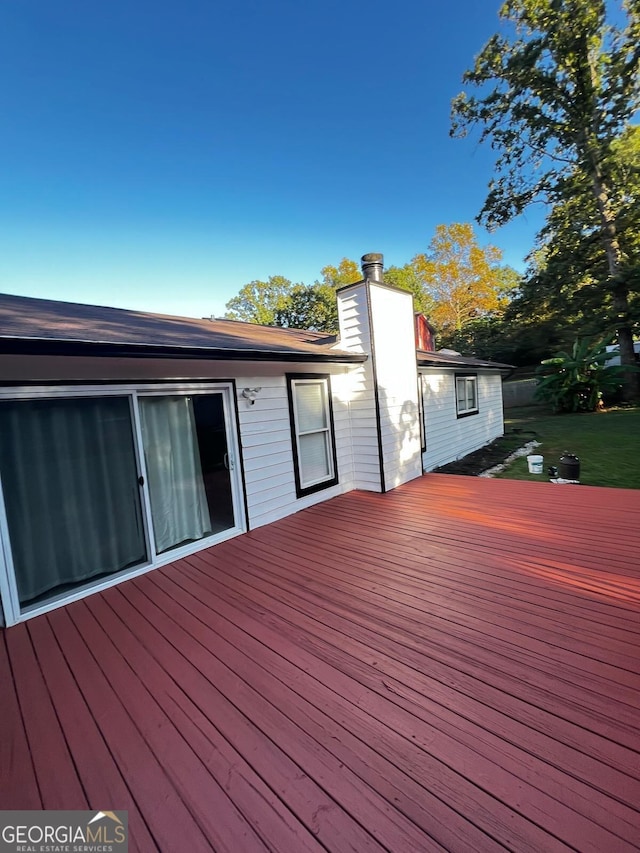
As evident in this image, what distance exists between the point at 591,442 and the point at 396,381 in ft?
21.5

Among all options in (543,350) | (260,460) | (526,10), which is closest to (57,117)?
(260,460)

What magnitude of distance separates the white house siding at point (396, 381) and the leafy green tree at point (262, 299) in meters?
27.5

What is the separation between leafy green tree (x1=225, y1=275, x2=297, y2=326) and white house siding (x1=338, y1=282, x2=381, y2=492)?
91.0 ft

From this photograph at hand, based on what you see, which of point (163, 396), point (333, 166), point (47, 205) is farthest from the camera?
point (333, 166)

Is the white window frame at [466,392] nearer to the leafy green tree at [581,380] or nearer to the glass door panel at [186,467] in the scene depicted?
the glass door panel at [186,467]

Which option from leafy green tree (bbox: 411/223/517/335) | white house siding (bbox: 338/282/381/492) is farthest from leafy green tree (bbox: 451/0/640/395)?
white house siding (bbox: 338/282/381/492)

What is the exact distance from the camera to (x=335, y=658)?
228 cm

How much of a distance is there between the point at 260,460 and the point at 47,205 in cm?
1154

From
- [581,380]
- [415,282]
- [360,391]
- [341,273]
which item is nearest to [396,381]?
[360,391]

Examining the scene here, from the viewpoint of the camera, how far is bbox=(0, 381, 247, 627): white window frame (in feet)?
9.59

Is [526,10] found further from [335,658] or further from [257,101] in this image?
[335,658]

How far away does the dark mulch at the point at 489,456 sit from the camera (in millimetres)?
8047

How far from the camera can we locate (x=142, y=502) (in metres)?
3.70

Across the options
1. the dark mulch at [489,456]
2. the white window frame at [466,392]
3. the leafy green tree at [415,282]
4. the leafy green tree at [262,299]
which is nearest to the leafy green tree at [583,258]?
the dark mulch at [489,456]
